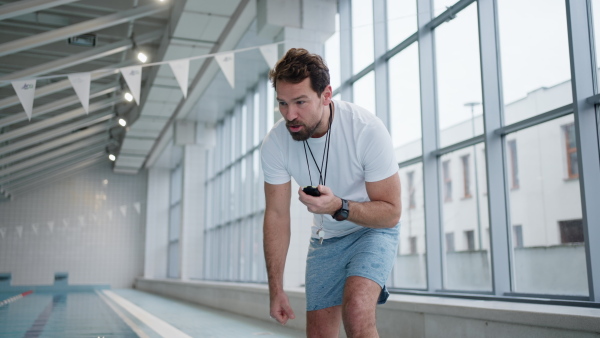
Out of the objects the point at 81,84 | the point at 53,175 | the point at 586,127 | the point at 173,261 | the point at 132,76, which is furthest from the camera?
the point at 173,261

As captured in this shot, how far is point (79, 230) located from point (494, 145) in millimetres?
17846

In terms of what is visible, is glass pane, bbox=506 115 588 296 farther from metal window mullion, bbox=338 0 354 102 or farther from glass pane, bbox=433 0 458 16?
metal window mullion, bbox=338 0 354 102

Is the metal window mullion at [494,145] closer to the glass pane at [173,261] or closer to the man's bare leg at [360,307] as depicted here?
the man's bare leg at [360,307]

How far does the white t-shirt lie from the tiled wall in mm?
19224

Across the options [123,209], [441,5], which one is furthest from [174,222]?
[441,5]

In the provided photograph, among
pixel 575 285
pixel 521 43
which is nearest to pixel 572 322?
pixel 575 285

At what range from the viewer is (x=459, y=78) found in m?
5.56

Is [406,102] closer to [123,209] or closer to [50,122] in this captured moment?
[50,122]

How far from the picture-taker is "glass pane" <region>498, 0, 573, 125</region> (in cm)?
428

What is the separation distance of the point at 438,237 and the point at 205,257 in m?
10.4

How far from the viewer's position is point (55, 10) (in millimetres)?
8867

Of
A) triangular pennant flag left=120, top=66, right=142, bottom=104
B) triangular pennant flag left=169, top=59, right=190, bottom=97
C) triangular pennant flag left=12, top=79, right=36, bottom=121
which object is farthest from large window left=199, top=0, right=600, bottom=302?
triangular pennant flag left=12, top=79, right=36, bottom=121

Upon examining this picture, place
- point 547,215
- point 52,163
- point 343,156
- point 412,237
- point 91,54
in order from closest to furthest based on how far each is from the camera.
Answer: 1. point 343,156
2. point 547,215
3. point 412,237
4. point 91,54
5. point 52,163

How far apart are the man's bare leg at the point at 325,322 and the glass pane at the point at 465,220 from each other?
365 centimetres
